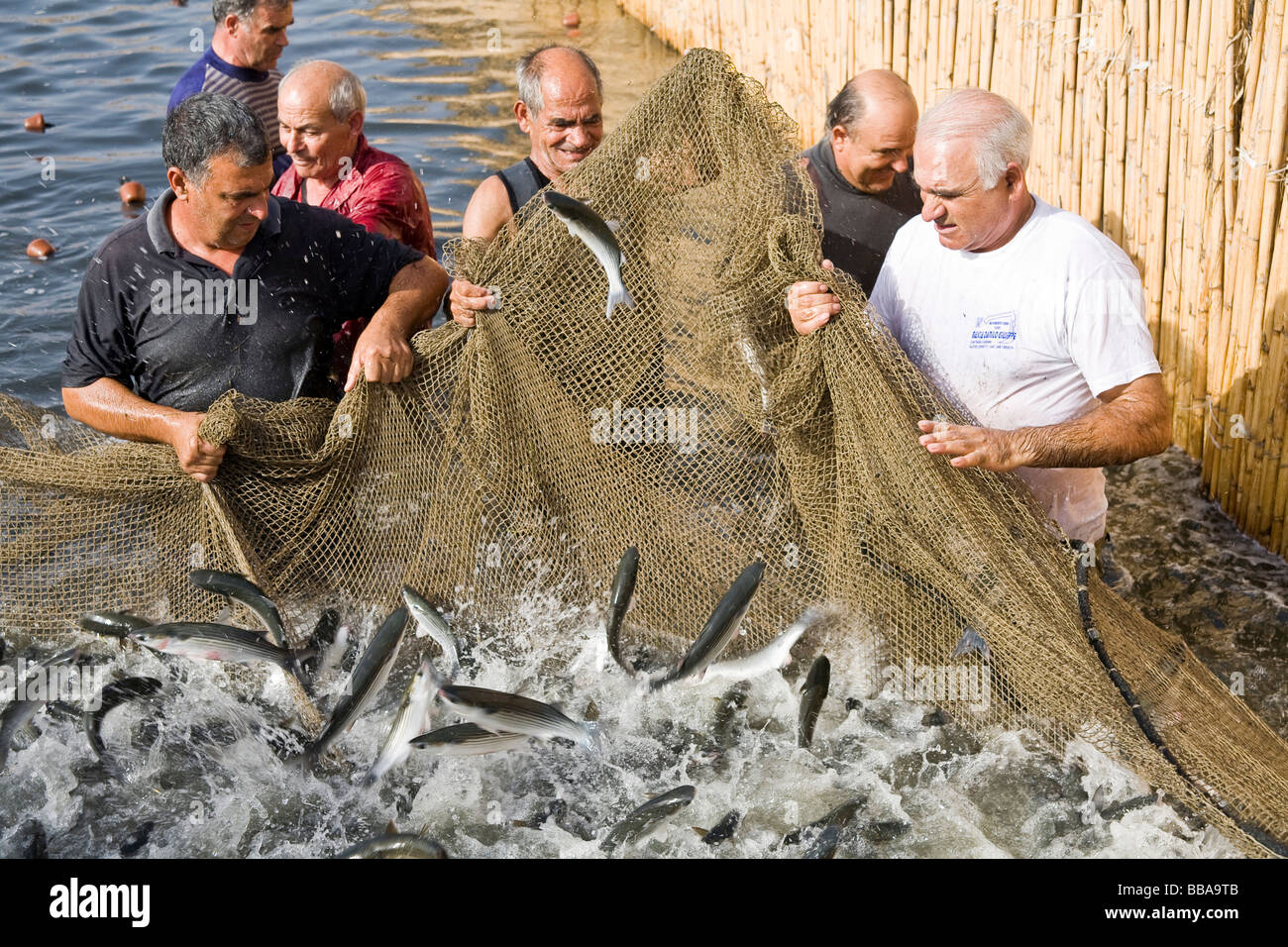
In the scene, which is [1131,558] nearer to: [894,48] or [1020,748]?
[1020,748]

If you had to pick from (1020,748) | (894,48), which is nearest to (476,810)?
(1020,748)

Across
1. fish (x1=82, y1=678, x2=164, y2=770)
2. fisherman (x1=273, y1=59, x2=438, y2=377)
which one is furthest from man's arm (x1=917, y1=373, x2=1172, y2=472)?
fisherman (x1=273, y1=59, x2=438, y2=377)

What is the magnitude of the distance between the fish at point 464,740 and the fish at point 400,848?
330 millimetres

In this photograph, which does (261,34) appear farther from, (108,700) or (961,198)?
(961,198)

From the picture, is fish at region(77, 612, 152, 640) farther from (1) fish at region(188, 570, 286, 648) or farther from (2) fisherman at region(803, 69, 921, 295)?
(2) fisherman at region(803, 69, 921, 295)

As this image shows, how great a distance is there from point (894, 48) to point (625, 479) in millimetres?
5470

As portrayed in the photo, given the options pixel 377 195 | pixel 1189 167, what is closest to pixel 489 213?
pixel 377 195

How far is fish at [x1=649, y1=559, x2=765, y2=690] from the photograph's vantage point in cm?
450

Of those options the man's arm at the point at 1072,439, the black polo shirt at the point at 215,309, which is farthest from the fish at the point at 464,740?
the black polo shirt at the point at 215,309

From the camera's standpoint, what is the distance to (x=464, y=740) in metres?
4.17

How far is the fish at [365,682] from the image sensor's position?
443 centimetres

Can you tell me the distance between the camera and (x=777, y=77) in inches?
449

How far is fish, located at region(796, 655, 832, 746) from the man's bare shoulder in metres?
2.71

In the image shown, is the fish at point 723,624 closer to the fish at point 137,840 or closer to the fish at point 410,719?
the fish at point 410,719
